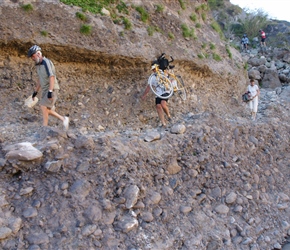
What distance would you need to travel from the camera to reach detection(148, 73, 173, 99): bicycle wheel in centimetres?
735

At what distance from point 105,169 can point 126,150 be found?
56 centimetres

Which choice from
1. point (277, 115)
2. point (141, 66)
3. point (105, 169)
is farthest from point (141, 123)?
point (277, 115)

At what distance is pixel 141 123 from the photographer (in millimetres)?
7734

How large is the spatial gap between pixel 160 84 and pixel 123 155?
8.68 feet

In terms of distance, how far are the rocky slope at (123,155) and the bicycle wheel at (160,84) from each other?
739 mm

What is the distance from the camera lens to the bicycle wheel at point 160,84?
7.35m

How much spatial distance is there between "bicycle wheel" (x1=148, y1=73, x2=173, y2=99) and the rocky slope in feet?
2.42

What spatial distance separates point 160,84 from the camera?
24.2ft

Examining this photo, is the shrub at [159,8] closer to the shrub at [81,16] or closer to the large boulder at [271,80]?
the shrub at [81,16]

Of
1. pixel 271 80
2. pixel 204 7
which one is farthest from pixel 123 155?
pixel 271 80

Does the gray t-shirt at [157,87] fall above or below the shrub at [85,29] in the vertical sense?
below

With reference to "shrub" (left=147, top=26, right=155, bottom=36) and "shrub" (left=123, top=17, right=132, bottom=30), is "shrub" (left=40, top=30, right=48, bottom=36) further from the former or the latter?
"shrub" (left=147, top=26, right=155, bottom=36)

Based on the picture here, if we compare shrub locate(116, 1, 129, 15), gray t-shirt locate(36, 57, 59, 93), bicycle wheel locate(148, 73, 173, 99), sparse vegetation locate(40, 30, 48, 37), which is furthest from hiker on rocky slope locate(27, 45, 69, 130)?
shrub locate(116, 1, 129, 15)

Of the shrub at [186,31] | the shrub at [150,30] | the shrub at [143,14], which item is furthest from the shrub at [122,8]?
the shrub at [186,31]
